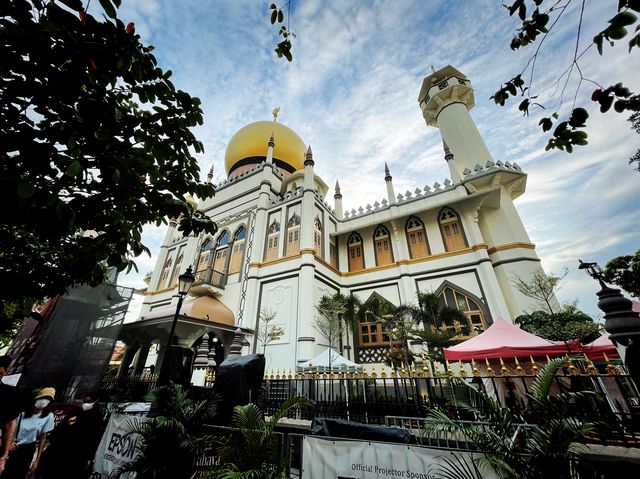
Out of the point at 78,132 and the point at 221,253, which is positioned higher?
the point at 221,253

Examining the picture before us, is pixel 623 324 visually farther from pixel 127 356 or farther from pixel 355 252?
pixel 127 356

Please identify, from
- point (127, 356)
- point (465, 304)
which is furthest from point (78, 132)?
point (127, 356)

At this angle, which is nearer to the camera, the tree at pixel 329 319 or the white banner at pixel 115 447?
the white banner at pixel 115 447

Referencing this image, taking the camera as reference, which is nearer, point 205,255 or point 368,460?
point 368,460

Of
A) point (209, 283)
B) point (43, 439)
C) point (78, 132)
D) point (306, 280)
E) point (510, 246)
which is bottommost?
point (43, 439)

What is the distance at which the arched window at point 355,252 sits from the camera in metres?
15.6

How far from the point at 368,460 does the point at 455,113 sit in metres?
20.4

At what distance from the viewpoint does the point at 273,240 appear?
1535 centimetres

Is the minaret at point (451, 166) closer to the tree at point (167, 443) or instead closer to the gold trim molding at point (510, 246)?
the gold trim molding at point (510, 246)

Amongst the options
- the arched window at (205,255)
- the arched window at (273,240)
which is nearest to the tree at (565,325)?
the arched window at (273,240)

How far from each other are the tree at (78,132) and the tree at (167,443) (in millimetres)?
2218

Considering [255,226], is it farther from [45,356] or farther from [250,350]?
[45,356]

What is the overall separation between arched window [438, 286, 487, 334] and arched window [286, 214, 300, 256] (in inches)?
299

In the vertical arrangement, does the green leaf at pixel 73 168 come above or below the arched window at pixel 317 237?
below
